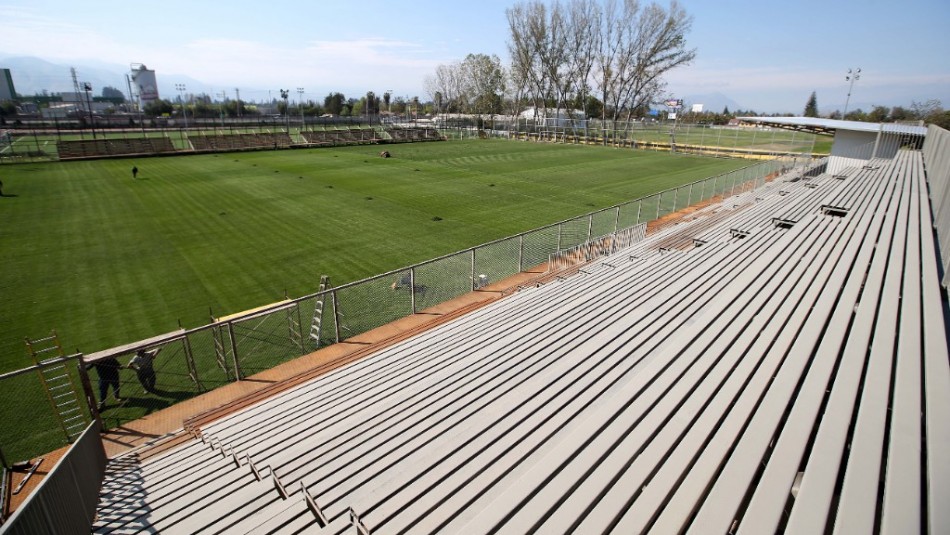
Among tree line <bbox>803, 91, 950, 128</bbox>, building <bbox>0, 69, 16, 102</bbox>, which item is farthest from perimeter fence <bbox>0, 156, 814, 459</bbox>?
building <bbox>0, 69, 16, 102</bbox>

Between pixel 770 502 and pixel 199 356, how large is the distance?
10.4m

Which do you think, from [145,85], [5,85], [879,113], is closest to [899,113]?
[879,113]

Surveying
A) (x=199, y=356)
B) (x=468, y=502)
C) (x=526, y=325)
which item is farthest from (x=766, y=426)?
(x=199, y=356)

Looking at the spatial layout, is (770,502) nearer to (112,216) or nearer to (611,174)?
(112,216)

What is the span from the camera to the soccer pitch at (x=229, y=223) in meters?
12.6

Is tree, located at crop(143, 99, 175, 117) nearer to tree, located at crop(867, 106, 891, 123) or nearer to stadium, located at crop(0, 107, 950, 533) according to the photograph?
stadium, located at crop(0, 107, 950, 533)

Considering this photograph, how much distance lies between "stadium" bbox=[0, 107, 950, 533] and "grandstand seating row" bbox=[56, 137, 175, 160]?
40185 millimetres

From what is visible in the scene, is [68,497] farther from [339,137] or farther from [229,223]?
[339,137]

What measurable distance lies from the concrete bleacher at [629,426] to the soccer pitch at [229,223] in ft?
23.6

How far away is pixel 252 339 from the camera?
10273mm

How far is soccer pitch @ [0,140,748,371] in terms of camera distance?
12.6m

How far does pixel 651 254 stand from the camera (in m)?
11.4

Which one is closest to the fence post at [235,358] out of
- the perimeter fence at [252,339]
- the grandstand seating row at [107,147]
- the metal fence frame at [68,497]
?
the perimeter fence at [252,339]

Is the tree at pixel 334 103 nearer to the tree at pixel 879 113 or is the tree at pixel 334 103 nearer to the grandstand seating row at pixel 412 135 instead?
the grandstand seating row at pixel 412 135
